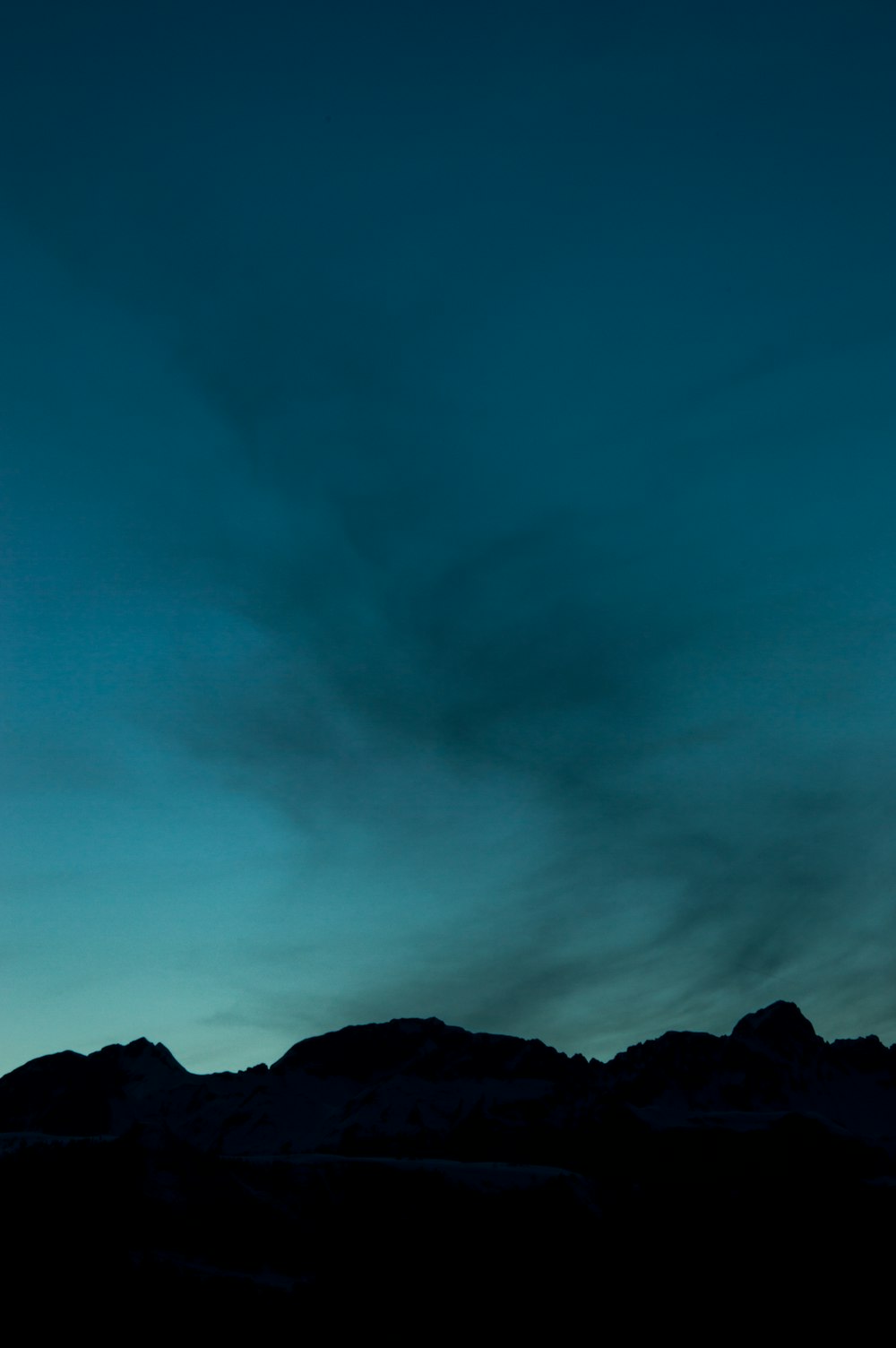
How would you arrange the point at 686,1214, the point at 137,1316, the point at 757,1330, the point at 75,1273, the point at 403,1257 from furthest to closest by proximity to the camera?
the point at 686,1214 → the point at 403,1257 → the point at 757,1330 → the point at 137,1316 → the point at 75,1273

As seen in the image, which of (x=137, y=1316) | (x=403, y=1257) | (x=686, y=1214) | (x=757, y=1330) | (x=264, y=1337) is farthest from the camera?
(x=686, y=1214)

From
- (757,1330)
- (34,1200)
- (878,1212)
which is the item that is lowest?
(757,1330)

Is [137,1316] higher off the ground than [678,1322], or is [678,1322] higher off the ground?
[137,1316]

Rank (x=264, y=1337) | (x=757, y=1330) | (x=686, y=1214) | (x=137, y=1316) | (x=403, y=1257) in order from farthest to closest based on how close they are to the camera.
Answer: (x=686, y=1214), (x=403, y=1257), (x=757, y=1330), (x=264, y=1337), (x=137, y=1316)

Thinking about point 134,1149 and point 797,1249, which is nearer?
point 134,1149

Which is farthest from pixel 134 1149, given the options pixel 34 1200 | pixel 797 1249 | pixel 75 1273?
pixel 797 1249

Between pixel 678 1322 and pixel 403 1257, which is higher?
pixel 403 1257

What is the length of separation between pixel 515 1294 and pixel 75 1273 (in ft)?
260

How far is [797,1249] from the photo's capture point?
186 meters

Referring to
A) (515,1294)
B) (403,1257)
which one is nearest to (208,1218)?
(403,1257)

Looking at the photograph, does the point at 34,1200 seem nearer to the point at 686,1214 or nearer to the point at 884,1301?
the point at 686,1214

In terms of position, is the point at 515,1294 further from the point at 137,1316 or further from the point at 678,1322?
the point at 137,1316

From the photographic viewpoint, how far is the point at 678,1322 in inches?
6609

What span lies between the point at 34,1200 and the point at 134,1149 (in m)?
21.3
